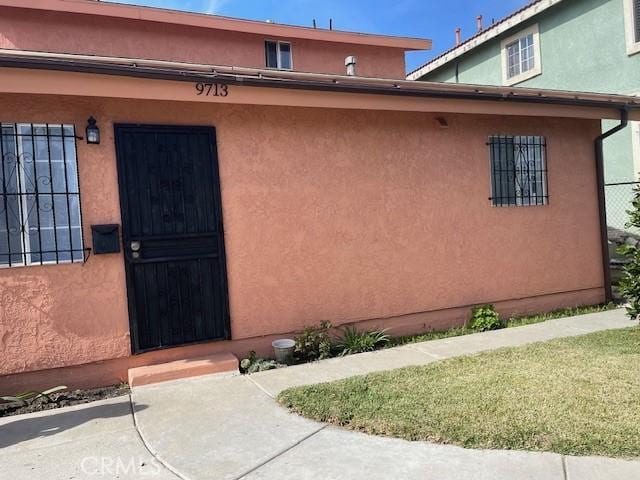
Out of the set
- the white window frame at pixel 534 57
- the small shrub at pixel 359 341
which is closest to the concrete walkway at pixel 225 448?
the small shrub at pixel 359 341

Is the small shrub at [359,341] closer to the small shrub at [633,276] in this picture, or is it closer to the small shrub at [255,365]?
the small shrub at [255,365]

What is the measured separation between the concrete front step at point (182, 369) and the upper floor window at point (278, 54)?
8267 millimetres

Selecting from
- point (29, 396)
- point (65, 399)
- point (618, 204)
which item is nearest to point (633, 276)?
point (65, 399)

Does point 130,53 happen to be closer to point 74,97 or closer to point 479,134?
point 74,97

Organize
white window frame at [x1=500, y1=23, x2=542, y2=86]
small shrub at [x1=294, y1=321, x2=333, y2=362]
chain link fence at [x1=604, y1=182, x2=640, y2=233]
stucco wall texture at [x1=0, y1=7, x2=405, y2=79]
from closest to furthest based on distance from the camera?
small shrub at [x1=294, y1=321, x2=333, y2=362] < stucco wall texture at [x1=0, y1=7, x2=405, y2=79] < chain link fence at [x1=604, y1=182, x2=640, y2=233] < white window frame at [x1=500, y1=23, x2=542, y2=86]

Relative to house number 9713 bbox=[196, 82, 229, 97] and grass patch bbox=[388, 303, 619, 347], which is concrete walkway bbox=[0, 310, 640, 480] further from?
house number 9713 bbox=[196, 82, 229, 97]

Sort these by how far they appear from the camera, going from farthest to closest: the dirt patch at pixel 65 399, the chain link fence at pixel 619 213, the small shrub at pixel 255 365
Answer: the chain link fence at pixel 619 213 < the small shrub at pixel 255 365 < the dirt patch at pixel 65 399

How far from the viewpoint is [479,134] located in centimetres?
702

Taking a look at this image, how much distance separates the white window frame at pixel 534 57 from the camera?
13.6m

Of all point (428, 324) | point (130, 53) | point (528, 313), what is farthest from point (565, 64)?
point (130, 53)

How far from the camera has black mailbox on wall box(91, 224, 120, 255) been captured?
4.84m

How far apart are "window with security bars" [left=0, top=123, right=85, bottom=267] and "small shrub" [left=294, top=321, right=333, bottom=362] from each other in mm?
2460

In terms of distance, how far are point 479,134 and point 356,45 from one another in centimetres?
628

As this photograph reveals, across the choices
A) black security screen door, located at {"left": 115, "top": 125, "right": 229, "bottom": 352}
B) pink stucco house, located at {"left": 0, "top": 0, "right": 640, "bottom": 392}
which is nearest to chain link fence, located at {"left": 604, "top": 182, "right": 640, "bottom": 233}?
pink stucco house, located at {"left": 0, "top": 0, "right": 640, "bottom": 392}
